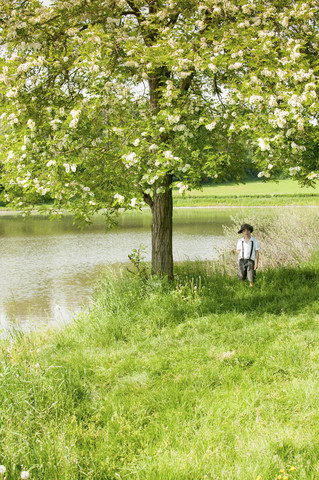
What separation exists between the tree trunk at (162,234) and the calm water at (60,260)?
1145 millimetres

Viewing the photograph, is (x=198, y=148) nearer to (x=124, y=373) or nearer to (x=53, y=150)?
(x=53, y=150)

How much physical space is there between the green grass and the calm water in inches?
73.3

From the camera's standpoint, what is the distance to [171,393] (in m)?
5.45

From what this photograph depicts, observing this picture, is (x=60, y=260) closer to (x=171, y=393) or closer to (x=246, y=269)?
(x=246, y=269)

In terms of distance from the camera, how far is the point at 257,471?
150 inches

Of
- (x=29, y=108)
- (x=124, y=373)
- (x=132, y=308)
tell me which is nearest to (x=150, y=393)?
(x=124, y=373)

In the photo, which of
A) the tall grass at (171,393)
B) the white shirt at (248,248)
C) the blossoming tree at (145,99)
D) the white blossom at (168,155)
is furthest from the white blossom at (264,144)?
the white shirt at (248,248)

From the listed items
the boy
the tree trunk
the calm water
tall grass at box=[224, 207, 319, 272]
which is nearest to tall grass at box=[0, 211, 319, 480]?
the boy

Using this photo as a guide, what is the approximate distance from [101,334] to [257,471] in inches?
176

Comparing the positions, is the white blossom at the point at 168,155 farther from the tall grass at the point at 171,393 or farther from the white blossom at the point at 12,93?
the tall grass at the point at 171,393

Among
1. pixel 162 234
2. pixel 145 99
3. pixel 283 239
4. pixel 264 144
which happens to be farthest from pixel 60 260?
pixel 264 144

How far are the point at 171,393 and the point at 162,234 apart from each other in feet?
17.4

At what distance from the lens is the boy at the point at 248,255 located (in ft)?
33.0

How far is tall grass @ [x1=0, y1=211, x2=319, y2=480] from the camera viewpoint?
158 inches
